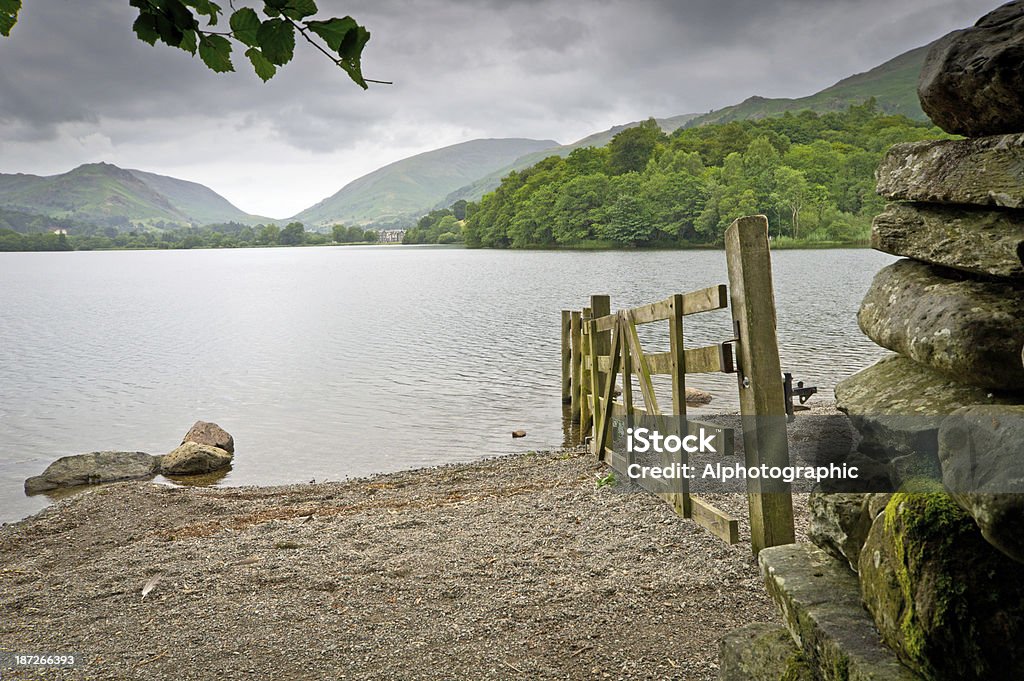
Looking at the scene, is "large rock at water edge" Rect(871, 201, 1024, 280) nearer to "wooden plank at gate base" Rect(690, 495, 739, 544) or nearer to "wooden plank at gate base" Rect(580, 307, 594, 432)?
"wooden plank at gate base" Rect(690, 495, 739, 544)

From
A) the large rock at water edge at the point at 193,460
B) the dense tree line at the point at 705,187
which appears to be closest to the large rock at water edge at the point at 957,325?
the large rock at water edge at the point at 193,460

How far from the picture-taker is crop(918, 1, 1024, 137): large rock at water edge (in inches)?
111

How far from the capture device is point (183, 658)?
5070mm

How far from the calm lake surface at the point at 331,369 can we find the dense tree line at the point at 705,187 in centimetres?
5284

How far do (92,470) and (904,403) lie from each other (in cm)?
1409

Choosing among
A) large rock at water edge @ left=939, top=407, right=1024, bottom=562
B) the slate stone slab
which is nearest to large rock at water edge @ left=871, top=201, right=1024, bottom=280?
the slate stone slab

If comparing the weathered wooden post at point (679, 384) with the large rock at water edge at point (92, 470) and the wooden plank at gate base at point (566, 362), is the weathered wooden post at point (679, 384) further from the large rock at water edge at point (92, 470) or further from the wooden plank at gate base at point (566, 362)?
the large rock at water edge at point (92, 470)

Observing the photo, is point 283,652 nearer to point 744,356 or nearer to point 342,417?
point 744,356

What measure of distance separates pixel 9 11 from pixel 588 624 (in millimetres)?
4563

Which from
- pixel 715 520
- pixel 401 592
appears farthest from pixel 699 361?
pixel 401 592

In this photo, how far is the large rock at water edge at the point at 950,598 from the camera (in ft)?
7.39

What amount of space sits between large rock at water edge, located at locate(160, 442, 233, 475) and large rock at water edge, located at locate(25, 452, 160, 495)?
1.04 feet

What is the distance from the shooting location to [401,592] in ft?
20.0

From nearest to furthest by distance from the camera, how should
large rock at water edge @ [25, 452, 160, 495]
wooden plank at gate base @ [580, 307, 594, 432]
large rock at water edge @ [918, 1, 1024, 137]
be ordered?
1. large rock at water edge @ [918, 1, 1024, 137]
2. wooden plank at gate base @ [580, 307, 594, 432]
3. large rock at water edge @ [25, 452, 160, 495]
